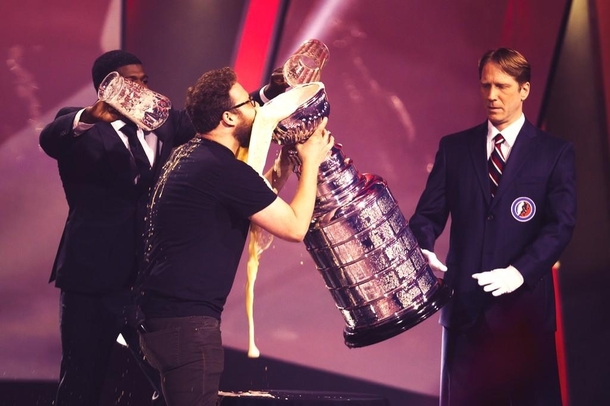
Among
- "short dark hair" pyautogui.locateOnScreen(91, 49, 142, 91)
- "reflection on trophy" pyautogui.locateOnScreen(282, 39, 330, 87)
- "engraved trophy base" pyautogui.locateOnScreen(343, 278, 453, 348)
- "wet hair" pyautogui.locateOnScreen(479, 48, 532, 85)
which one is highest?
"short dark hair" pyautogui.locateOnScreen(91, 49, 142, 91)

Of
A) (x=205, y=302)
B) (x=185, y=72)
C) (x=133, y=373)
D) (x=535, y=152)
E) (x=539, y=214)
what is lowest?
(x=133, y=373)

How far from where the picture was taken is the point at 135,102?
254cm

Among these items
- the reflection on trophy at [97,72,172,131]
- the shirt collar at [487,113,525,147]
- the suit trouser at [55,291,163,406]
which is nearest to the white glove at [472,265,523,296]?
the shirt collar at [487,113,525,147]

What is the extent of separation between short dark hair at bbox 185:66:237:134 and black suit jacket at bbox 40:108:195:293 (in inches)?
26.3

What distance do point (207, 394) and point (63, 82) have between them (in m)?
2.04

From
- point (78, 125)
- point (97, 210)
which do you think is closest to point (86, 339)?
point (97, 210)

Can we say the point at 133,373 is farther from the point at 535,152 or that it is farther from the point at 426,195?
the point at 535,152

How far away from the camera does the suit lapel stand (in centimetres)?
280

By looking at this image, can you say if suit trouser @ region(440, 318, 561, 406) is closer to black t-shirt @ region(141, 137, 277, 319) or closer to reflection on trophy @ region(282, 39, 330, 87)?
black t-shirt @ region(141, 137, 277, 319)

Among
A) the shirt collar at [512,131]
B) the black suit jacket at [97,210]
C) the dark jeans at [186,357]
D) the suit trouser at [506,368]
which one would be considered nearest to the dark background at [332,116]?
the black suit jacket at [97,210]

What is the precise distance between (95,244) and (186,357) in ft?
2.77

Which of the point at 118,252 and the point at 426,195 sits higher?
the point at 118,252

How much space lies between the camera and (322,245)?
Answer: 2559 millimetres

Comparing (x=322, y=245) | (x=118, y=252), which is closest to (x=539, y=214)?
(x=322, y=245)
